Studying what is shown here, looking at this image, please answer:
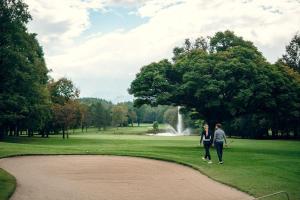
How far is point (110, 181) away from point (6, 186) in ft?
14.7

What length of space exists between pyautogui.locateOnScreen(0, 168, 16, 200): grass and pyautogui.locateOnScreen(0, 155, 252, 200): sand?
0.25 m

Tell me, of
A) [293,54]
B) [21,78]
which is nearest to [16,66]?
[21,78]

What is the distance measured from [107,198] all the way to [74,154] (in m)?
15.9

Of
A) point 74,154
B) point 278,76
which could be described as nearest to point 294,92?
point 278,76

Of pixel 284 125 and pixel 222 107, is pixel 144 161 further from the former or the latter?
pixel 284 125

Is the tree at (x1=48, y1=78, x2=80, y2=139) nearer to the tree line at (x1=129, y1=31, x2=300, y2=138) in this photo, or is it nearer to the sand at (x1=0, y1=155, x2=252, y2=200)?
the tree line at (x1=129, y1=31, x2=300, y2=138)

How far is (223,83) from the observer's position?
3447 cm

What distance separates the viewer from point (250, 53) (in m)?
37.6

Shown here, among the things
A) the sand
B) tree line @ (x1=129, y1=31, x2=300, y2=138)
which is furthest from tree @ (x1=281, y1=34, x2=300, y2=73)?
the sand

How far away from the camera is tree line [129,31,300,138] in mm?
35438

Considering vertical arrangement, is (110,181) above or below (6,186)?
below

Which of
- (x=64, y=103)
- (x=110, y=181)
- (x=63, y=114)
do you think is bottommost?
(x=110, y=181)

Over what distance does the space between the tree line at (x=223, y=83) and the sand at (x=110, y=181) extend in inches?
503

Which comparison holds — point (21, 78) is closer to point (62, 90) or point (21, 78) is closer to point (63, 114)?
point (63, 114)
